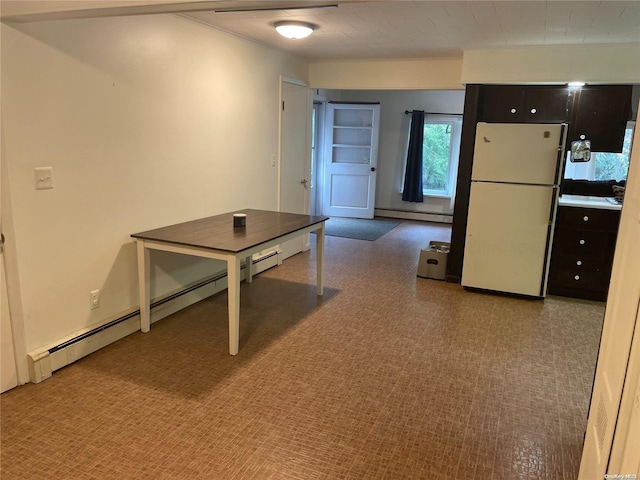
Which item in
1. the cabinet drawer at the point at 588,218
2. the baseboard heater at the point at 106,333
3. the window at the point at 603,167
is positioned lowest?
the baseboard heater at the point at 106,333

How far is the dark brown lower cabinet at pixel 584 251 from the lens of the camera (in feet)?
Answer: 13.4

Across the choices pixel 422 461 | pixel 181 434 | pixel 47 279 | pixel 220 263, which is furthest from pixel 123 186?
pixel 422 461

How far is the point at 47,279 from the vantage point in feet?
8.52

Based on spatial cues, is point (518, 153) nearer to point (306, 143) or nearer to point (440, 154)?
point (306, 143)

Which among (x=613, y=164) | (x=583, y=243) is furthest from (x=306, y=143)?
(x=613, y=164)

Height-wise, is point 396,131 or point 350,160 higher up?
point 396,131

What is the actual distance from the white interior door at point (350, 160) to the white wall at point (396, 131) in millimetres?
388

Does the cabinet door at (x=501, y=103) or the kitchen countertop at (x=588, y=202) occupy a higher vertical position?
the cabinet door at (x=501, y=103)

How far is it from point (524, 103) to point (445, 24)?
4.41 ft

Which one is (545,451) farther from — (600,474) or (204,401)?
(204,401)

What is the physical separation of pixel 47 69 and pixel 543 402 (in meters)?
3.31

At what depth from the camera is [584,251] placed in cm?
418

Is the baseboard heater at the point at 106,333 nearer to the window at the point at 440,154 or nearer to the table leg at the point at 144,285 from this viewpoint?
the table leg at the point at 144,285

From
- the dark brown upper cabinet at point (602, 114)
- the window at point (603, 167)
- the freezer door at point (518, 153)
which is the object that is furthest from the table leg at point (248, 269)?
the window at point (603, 167)
